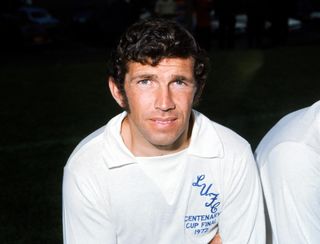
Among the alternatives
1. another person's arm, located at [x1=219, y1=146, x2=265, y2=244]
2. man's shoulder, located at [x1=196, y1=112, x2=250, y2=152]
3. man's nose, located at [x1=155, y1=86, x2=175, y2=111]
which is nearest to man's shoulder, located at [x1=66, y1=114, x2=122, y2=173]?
man's nose, located at [x1=155, y1=86, x2=175, y2=111]

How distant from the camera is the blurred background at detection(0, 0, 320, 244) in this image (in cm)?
541

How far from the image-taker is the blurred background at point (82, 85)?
17.7ft

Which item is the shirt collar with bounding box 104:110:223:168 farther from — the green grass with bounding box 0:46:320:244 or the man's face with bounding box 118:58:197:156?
the green grass with bounding box 0:46:320:244

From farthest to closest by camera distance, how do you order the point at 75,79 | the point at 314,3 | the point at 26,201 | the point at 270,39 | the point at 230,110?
the point at 314,3 < the point at 270,39 < the point at 75,79 < the point at 230,110 < the point at 26,201

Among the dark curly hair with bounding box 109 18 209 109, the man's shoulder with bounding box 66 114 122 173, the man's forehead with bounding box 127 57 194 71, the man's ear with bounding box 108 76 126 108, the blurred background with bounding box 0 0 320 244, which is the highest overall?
the dark curly hair with bounding box 109 18 209 109

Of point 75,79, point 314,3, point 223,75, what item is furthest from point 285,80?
point 314,3

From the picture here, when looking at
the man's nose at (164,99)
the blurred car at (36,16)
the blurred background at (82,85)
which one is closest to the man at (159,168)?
the man's nose at (164,99)

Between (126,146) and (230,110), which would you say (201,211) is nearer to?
(126,146)

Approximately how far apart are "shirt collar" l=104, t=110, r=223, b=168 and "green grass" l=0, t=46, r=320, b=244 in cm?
201

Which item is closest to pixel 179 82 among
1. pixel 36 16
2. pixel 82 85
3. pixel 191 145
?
pixel 191 145

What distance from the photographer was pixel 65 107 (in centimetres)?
862

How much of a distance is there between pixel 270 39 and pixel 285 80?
15.8 feet

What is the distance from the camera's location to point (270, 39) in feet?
48.6

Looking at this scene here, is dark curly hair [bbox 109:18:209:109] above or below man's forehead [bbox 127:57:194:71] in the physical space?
above
